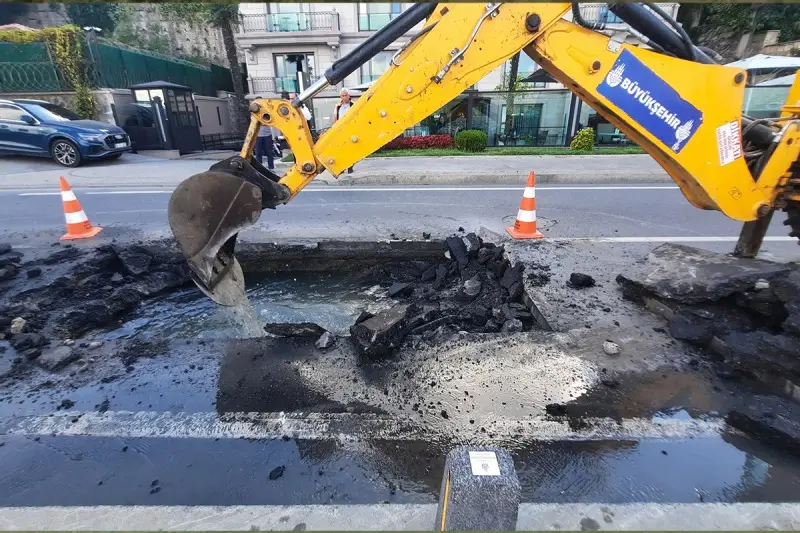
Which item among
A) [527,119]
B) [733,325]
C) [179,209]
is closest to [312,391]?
[179,209]

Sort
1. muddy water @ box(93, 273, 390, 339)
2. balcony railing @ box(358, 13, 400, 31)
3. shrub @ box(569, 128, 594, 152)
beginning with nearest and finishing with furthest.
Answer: muddy water @ box(93, 273, 390, 339), shrub @ box(569, 128, 594, 152), balcony railing @ box(358, 13, 400, 31)

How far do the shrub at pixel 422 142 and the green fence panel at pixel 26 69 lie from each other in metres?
12.7

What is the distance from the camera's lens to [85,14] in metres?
32.0

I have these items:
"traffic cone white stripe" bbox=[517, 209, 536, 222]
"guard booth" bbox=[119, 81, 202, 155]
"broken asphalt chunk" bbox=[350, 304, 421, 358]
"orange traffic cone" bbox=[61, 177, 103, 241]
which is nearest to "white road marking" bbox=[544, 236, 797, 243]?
"traffic cone white stripe" bbox=[517, 209, 536, 222]

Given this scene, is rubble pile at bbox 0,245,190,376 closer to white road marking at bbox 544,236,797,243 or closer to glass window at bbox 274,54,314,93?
white road marking at bbox 544,236,797,243

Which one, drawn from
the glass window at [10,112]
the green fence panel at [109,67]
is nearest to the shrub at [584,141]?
the glass window at [10,112]

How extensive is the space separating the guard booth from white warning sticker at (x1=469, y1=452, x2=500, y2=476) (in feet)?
55.1

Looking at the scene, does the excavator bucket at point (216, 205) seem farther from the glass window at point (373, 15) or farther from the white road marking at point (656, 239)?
the glass window at point (373, 15)

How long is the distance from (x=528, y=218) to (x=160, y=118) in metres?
14.8

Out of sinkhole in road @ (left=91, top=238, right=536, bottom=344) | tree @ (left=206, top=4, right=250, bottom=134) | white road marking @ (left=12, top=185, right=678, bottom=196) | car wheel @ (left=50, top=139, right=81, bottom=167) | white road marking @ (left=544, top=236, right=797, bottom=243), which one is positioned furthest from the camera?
tree @ (left=206, top=4, right=250, bottom=134)

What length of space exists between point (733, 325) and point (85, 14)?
44.3 metres

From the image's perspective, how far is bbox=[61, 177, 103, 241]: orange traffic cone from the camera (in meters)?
6.05

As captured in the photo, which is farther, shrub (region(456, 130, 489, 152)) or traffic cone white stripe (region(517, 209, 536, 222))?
shrub (region(456, 130, 489, 152))

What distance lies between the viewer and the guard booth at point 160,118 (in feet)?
48.6
